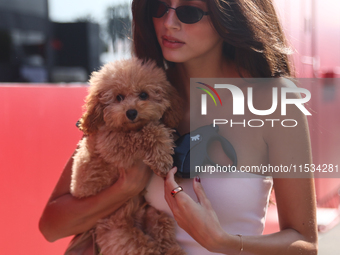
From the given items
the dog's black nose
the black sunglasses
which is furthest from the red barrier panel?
the black sunglasses

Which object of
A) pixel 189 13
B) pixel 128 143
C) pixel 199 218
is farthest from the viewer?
pixel 189 13

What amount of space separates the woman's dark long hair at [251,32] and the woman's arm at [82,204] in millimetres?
764

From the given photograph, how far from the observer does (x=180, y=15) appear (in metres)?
1.64

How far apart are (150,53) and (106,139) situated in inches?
25.9

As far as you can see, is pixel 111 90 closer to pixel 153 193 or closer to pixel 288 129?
pixel 153 193

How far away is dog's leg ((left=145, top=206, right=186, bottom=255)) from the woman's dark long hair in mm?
853

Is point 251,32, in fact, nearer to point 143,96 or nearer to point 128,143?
point 143,96

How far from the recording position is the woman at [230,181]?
1.42 m

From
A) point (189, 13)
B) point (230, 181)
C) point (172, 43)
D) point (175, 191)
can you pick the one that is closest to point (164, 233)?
point (175, 191)

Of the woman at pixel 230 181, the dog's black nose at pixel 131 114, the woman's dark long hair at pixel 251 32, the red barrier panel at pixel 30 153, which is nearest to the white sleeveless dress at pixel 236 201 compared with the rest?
the woman at pixel 230 181

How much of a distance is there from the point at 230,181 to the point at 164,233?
1.27ft

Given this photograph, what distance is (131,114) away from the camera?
145 centimetres

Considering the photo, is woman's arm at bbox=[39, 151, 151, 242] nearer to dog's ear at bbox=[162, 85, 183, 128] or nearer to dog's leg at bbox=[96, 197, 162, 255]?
dog's leg at bbox=[96, 197, 162, 255]

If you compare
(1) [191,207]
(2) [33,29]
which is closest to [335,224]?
(1) [191,207]
